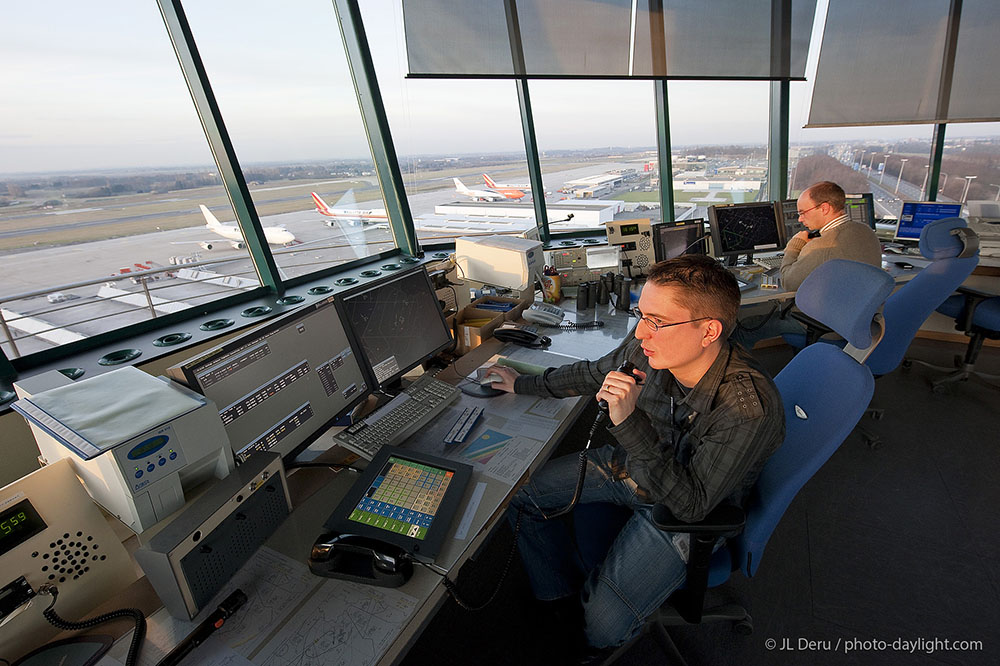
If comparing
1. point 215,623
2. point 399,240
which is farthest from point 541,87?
point 215,623

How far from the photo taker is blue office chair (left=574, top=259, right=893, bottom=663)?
48.6 inches

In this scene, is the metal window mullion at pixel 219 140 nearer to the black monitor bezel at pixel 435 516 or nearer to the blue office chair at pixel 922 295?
the black monitor bezel at pixel 435 516

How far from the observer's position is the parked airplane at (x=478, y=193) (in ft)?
14.4

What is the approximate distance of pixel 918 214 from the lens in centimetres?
402

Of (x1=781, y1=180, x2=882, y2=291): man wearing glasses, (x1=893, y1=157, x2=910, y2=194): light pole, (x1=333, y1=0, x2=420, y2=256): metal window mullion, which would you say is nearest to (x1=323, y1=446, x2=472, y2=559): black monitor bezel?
(x1=781, y1=180, x2=882, y2=291): man wearing glasses

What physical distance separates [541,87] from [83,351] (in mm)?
3665

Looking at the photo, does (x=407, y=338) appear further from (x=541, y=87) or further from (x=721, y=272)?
Answer: (x=541, y=87)

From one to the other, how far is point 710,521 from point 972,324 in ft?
11.1

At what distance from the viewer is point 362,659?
0.92 metres

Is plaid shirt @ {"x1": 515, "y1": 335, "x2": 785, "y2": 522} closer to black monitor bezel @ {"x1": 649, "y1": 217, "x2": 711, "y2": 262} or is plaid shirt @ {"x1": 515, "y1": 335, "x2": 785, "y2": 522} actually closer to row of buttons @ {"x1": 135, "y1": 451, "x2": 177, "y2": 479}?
row of buttons @ {"x1": 135, "y1": 451, "x2": 177, "y2": 479}

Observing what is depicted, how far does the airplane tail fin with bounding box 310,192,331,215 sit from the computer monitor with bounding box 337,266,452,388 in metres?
2.08

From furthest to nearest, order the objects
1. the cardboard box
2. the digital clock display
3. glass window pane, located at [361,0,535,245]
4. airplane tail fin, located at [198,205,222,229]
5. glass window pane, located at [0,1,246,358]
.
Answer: glass window pane, located at [361,0,535,245]
airplane tail fin, located at [198,205,222,229]
the cardboard box
glass window pane, located at [0,1,246,358]
the digital clock display

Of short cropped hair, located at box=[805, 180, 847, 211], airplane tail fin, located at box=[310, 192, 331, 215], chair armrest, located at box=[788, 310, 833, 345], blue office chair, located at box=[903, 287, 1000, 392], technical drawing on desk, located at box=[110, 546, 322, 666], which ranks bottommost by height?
blue office chair, located at box=[903, 287, 1000, 392]

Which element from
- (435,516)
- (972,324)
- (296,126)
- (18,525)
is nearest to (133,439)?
(18,525)
